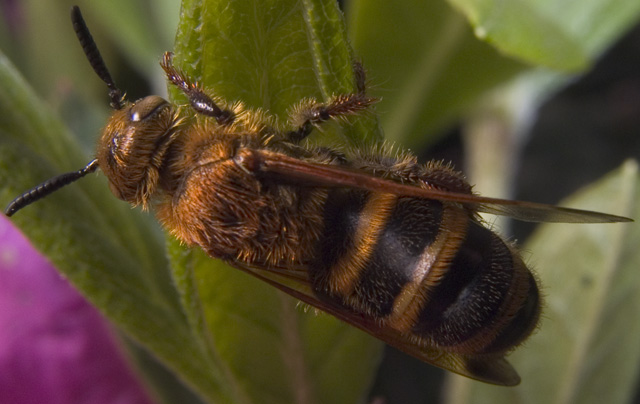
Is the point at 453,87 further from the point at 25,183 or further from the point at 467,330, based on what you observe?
the point at 25,183

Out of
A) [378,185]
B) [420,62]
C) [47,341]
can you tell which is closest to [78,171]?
[47,341]

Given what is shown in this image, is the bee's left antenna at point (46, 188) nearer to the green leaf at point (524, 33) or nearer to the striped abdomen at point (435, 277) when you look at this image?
the striped abdomen at point (435, 277)

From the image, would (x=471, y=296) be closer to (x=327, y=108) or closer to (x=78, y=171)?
(x=327, y=108)

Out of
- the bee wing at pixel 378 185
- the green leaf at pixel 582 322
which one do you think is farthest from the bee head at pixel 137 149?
the green leaf at pixel 582 322

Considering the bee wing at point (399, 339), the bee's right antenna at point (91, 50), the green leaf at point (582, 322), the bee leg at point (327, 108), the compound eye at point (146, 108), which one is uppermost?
the bee's right antenna at point (91, 50)

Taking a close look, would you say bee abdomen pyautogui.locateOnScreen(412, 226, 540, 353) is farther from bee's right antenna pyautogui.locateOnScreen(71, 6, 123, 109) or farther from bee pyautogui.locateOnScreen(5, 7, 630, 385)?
bee's right antenna pyautogui.locateOnScreen(71, 6, 123, 109)

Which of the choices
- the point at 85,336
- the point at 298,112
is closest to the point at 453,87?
the point at 298,112
